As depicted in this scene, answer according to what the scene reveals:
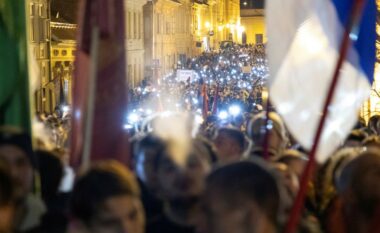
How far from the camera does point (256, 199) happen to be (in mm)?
2973

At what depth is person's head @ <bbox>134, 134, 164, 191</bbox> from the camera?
4.67m

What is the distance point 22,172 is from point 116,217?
3.51 feet

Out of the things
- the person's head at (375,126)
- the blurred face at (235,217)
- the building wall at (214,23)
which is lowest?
the person's head at (375,126)

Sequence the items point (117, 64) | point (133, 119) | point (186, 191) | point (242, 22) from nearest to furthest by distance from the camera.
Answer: point (186, 191), point (117, 64), point (133, 119), point (242, 22)

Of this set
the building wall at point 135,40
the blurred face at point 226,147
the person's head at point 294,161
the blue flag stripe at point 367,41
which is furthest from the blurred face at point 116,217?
the building wall at point 135,40

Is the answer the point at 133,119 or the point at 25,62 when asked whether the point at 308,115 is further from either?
the point at 133,119

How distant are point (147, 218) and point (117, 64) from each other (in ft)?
3.22

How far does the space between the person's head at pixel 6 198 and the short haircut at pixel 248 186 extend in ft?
3.30

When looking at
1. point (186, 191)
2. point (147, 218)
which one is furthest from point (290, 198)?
point (147, 218)

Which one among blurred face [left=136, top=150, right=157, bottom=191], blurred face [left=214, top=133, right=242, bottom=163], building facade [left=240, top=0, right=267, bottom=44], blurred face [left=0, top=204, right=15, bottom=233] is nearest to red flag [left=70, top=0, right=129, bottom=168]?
blurred face [left=136, top=150, right=157, bottom=191]

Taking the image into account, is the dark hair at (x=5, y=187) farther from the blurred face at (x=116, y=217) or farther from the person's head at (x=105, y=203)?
the blurred face at (x=116, y=217)

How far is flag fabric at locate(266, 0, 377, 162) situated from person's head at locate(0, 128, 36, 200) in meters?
1.69

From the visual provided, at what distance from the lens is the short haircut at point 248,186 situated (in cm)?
297

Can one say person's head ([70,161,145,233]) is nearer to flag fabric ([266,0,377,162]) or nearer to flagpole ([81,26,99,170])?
flagpole ([81,26,99,170])
